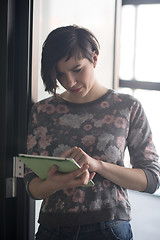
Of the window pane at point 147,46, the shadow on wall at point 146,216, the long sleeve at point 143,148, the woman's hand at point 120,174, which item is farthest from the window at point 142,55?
the woman's hand at point 120,174

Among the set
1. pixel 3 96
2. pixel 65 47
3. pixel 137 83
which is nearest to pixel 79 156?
pixel 65 47

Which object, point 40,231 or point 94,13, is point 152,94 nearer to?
point 94,13

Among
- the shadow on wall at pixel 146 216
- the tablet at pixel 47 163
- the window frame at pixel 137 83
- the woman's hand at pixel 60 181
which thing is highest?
the window frame at pixel 137 83

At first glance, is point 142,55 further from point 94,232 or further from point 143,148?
point 94,232

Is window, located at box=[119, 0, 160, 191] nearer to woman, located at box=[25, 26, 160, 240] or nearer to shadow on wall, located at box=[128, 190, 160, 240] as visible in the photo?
shadow on wall, located at box=[128, 190, 160, 240]

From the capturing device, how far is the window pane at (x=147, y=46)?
6.29ft

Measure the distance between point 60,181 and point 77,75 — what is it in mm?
359

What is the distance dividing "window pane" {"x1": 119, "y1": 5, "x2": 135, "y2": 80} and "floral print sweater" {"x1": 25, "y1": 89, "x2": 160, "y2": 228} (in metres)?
0.70

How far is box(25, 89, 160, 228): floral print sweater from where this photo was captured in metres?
1.28

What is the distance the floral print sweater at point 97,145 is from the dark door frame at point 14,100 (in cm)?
20

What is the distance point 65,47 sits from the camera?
1.26 meters

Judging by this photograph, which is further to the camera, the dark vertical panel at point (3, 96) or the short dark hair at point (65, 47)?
the dark vertical panel at point (3, 96)

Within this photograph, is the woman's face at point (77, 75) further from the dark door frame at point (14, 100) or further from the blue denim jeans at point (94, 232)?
the blue denim jeans at point (94, 232)

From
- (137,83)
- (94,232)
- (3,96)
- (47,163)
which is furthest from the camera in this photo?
(137,83)
